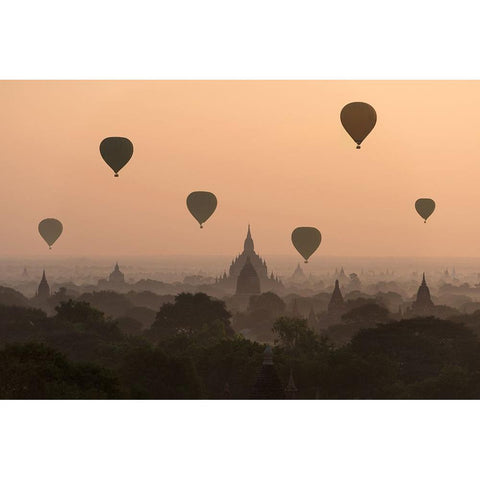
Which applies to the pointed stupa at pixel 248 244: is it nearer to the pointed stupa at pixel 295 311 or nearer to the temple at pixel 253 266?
the temple at pixel 253 266

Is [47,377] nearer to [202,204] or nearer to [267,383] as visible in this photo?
[267,383]

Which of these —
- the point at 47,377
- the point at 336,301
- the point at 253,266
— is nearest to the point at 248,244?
the point at 253,266

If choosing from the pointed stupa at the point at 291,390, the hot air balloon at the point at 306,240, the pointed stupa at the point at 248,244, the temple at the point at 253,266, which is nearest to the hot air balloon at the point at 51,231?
the temple at the point at 253,266

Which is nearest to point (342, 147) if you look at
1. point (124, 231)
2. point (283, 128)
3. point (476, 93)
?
point (283, 128)

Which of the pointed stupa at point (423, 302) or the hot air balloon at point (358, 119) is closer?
the hot air balloon at point (358, 119)

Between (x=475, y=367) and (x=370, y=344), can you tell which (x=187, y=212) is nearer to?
(x=370, y=344)
